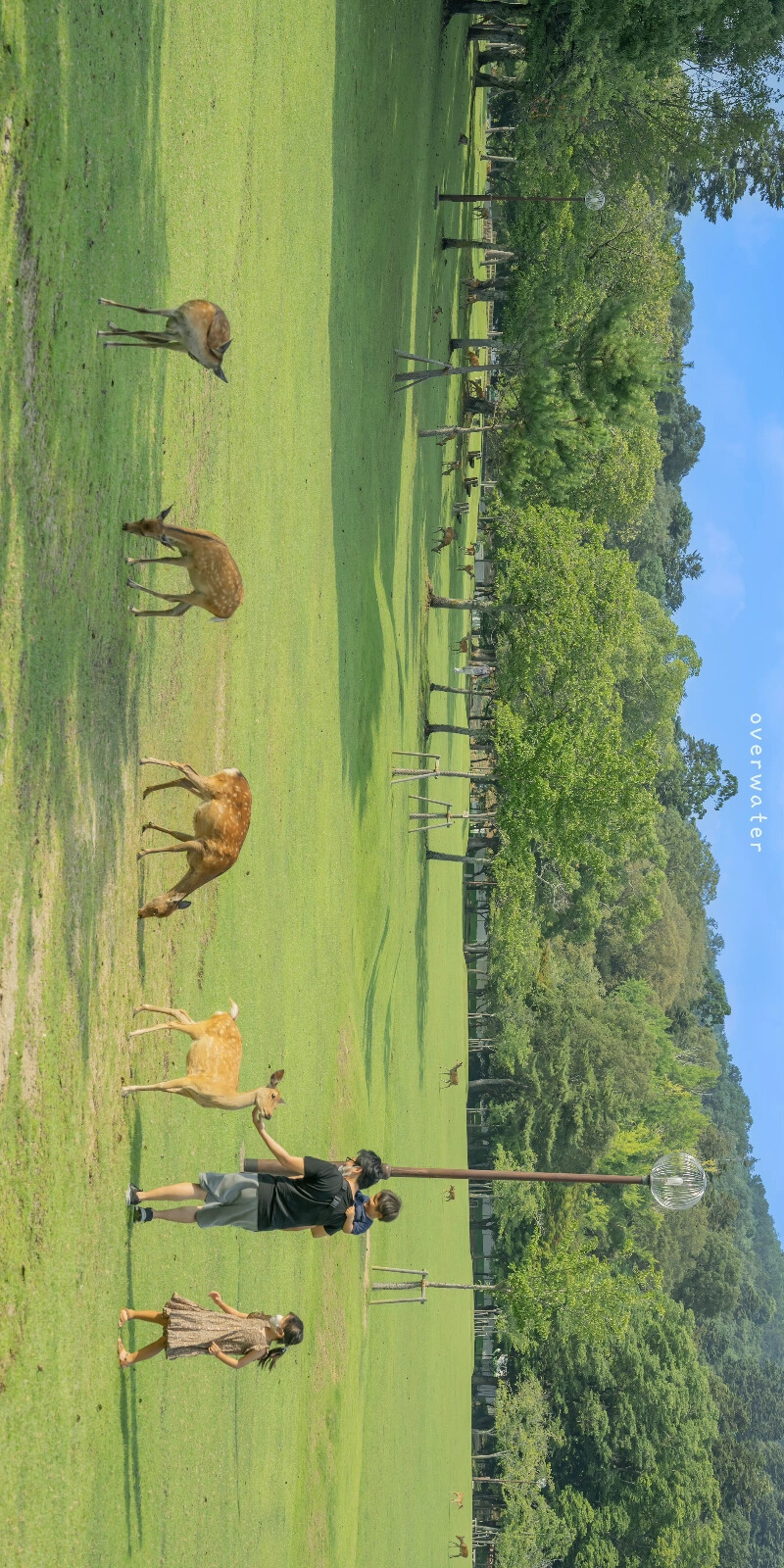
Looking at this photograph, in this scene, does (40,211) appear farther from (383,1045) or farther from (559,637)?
(559,637)

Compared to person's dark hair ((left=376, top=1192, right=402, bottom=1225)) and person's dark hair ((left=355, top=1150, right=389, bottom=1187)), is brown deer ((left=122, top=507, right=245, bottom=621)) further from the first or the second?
person's dark hair ((left=376, top=1192, right=402, bottom=1225))

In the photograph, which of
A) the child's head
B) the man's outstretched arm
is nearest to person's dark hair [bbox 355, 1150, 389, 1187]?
the child's head

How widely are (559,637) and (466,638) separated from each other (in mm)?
2754

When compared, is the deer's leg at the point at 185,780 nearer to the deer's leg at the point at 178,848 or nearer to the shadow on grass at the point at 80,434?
the shadow on grass at the point at 80,434

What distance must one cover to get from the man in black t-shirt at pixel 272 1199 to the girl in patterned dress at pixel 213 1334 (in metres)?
0.79

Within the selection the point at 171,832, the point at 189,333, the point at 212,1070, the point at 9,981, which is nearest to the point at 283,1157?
the point at 212,1070

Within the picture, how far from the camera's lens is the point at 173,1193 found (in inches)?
479

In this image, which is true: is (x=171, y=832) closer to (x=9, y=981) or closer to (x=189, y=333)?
(x=9, y=981)

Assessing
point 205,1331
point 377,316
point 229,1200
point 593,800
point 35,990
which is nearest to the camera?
point 35,990

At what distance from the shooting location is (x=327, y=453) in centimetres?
2053

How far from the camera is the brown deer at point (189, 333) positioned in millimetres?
11938

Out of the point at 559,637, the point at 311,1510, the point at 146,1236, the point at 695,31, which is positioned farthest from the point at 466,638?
the point at 146,1236

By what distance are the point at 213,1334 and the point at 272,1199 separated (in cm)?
135

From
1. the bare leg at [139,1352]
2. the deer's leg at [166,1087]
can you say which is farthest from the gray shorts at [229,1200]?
the bare leg at [139,1352]
